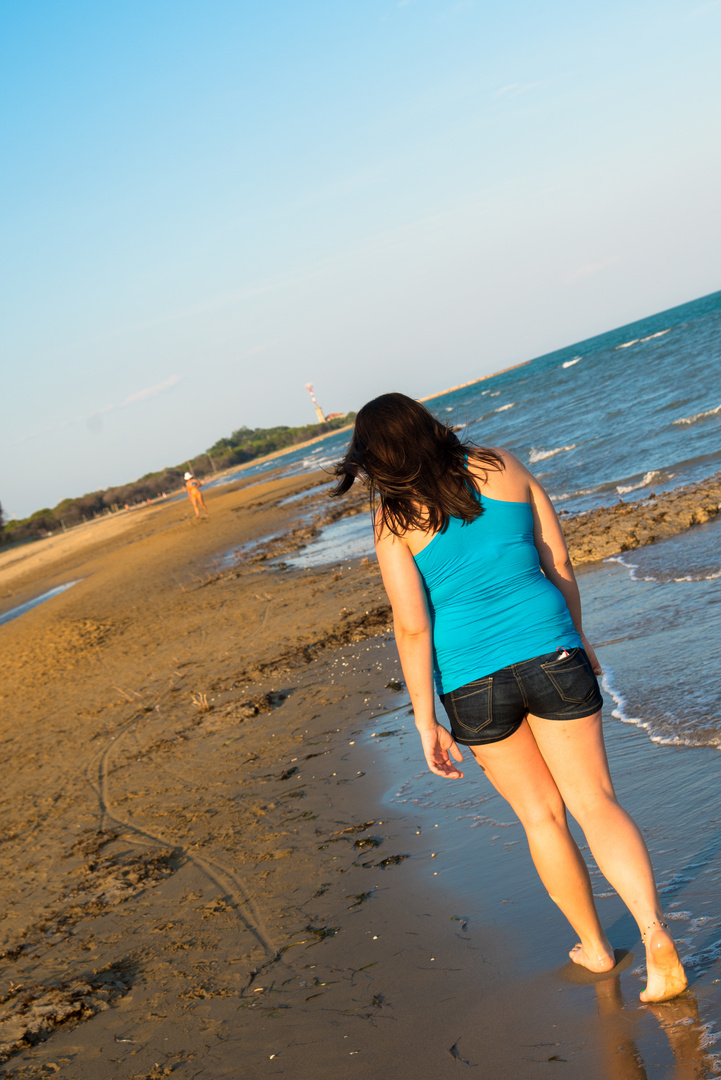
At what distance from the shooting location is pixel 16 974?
12.3 feet

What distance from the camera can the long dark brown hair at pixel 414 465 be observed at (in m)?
2.31

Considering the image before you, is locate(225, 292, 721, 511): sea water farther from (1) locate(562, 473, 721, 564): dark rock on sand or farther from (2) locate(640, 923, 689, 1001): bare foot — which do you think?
(2) locate(640, 923, 689, 1001): bare foot

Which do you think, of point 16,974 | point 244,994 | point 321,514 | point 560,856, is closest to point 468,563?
point 560,856

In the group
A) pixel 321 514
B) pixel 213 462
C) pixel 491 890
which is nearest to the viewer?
pixel 491 890

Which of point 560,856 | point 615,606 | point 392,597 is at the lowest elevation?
point 615,606

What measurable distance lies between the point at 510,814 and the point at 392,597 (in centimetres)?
195

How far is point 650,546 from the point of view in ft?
26.7

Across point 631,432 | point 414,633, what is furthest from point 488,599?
point 631,432

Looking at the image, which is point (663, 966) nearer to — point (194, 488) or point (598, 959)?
point (598, 959)

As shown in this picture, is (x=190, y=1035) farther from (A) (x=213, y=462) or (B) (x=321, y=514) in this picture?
(A) (x=213, y=462)

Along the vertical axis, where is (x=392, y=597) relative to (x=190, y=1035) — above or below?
above

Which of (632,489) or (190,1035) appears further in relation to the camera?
(632,489)

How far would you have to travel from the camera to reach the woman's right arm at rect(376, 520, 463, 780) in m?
2.39

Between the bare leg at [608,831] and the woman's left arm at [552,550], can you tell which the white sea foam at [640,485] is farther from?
the bare leg at [608,831]
